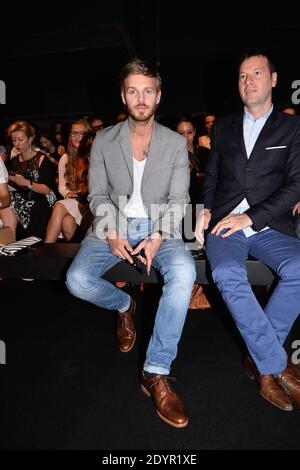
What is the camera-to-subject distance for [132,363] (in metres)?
1.96

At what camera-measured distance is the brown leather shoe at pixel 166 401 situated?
4.89 feet

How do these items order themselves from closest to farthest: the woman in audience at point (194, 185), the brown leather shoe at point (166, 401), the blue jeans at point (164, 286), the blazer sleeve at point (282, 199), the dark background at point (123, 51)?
1. the brown leather shoe at point (166, 401)
2. the blue jeans at point (164, 286)
3. the blazer sleeve at point (282, 199)
4. the woman in audience at point (194, 185)
5. the dark background at point (123, 51)

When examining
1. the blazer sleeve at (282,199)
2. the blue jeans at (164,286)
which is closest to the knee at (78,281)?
the blue jeans at (164,286)

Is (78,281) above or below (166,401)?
above

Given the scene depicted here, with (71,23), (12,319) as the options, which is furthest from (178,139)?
(71,23)

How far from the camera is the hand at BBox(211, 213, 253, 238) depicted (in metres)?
1.78

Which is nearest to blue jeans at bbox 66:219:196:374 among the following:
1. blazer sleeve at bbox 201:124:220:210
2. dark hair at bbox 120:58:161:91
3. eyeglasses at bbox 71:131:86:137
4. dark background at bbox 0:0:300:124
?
blazer sleeve at bbox 201:124:220:210

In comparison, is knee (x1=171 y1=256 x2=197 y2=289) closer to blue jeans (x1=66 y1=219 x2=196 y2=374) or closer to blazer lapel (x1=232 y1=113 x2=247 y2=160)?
blue jeans (x1=66 y1=219 x2=196 y2=374)

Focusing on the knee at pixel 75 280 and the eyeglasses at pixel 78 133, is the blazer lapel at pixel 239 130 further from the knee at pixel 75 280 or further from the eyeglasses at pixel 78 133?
the eyeglasses at pixel 78 133

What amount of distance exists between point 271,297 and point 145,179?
89 centimetres

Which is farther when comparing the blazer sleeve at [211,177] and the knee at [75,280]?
the blazer sleeve at [211,177]

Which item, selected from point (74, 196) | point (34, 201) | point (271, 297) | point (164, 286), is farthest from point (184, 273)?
point (34, 201)

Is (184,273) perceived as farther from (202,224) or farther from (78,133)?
(78,133)

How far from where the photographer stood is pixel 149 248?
5.86 ft
